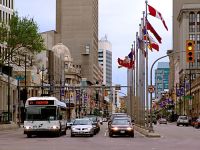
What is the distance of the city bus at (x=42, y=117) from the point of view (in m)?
41.7

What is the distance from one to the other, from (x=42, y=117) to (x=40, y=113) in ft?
1.13

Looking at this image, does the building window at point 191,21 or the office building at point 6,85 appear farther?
the building window at point 191,21

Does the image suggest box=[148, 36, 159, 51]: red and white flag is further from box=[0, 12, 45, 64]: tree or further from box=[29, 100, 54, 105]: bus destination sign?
box=[0, 12, 45, 64]: tree

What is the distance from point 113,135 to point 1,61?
31006mm

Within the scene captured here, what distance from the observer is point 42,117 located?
42000 millimetres

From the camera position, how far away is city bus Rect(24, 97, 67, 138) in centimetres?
4172

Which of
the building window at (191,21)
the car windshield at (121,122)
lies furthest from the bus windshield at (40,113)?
the building window at (191,21)

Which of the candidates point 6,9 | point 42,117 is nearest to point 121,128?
point 42,117

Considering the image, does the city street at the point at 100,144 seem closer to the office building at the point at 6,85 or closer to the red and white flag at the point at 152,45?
the red and white flag at the point at 152,45

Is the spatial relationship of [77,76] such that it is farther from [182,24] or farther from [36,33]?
[36,33]

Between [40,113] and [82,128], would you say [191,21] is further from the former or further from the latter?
[40,113]

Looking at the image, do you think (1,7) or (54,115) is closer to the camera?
(54,115)

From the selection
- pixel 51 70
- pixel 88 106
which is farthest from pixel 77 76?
pixel 51 70

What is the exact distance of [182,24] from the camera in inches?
6511
